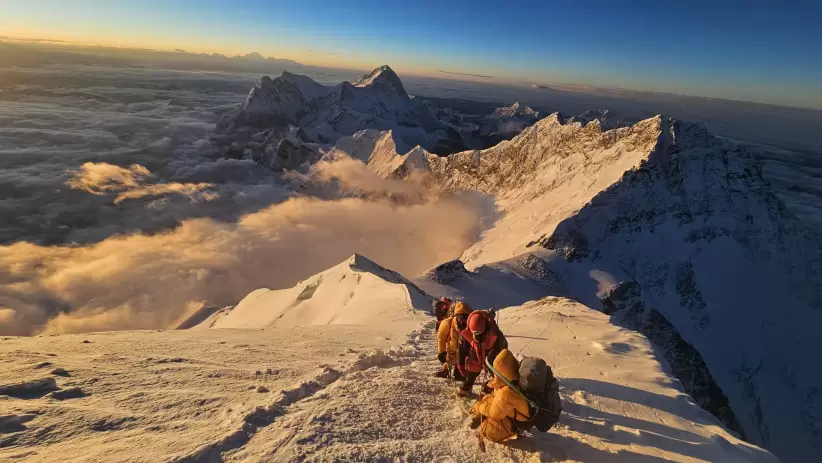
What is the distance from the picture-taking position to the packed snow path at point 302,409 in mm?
4977

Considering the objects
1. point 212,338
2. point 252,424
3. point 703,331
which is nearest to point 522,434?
point 252,424

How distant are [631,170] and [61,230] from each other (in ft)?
525

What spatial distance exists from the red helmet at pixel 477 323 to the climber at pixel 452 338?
45 centimetres

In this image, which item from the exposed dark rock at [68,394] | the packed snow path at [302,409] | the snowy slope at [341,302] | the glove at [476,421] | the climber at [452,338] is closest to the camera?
the packed snow path at [302,409]

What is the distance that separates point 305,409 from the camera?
591 centimetres

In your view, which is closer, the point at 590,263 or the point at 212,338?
the point at 212,338

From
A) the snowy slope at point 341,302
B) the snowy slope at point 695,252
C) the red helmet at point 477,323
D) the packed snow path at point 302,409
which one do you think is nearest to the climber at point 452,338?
the packed snow path at point 302,409

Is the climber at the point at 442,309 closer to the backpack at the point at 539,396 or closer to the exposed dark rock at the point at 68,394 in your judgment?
the backpack at the point at 539,396

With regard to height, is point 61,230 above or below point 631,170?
below

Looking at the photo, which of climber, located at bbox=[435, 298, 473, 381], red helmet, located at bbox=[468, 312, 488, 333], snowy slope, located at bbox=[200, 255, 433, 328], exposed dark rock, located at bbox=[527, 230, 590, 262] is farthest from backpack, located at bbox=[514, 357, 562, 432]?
exposed dark rock, located at bbox=[527, 230, 590, 262]

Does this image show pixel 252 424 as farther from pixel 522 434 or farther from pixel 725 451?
pixel 725 451

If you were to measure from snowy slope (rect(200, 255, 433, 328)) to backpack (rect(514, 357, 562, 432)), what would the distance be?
12.1m

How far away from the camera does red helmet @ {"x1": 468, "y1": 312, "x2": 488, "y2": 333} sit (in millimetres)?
6352

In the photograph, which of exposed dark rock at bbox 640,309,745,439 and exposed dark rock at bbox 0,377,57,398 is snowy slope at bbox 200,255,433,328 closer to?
exposed dark rock at bbox 0,377,57,398
